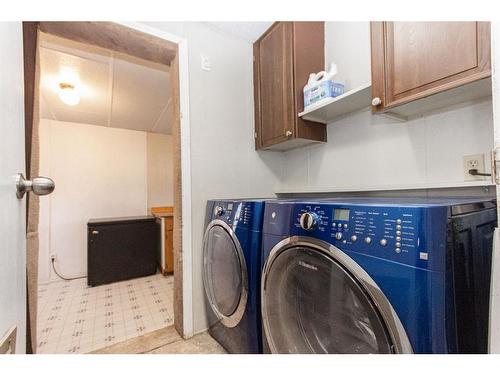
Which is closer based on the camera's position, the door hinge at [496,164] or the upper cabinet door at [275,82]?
the door hinge at [496,164]

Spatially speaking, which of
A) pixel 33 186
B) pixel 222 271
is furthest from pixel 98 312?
A: pixel 33 186

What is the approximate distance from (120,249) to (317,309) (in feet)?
8.67

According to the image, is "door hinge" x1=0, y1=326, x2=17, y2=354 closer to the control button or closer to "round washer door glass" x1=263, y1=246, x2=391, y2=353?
"round washer door glass" x1=263, y1=246, x2=391, y2=353

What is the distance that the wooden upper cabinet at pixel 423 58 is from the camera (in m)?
0.80

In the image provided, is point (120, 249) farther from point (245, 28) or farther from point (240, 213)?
point (245, 28)

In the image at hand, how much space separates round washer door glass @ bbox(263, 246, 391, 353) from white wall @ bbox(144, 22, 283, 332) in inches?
29.2

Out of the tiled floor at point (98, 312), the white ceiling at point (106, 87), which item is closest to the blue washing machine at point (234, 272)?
the tiled floor at point (98, 312)

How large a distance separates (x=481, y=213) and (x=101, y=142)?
381cm

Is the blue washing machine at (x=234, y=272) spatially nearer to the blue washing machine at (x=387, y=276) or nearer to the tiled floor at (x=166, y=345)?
the tiled floor at (x=166, y=345)

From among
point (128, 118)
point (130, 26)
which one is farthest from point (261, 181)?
point (128, 118)

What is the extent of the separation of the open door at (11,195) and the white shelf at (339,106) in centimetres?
127

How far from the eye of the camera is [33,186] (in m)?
0.56

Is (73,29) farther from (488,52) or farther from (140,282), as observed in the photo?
(140,282)

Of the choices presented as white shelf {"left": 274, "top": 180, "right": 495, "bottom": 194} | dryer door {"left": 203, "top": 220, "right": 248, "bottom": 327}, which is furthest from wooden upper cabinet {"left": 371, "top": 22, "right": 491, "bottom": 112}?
dryer door {"left": 203, "top": 220, "right": 248, "bottom": 327}
